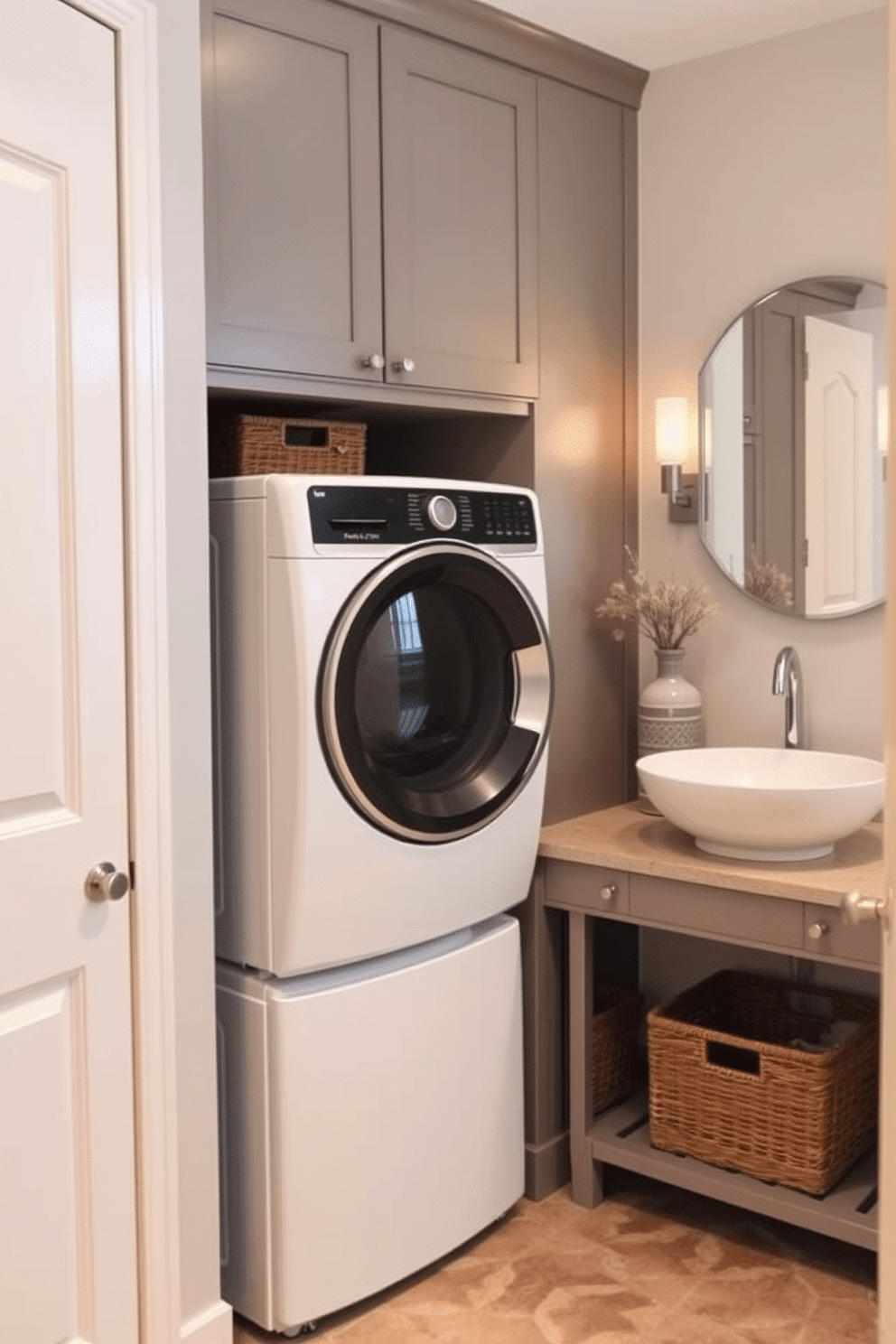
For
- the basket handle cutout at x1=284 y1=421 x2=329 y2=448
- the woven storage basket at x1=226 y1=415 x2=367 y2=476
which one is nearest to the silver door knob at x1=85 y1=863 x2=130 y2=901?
the woven storage basket at x1=226 y1=415 x2=367 y2=476

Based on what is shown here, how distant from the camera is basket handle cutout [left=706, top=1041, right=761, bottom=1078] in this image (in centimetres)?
297

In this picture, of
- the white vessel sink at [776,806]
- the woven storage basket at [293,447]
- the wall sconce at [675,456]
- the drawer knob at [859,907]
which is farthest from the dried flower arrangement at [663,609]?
the drawer knob at [859,907]

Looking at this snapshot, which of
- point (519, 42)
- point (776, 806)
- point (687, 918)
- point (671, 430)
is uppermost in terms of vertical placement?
point (519, 42)

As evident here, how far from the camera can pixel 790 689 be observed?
9.93ft

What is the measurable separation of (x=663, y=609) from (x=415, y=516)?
830mm

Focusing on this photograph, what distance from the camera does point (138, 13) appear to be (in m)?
2.10

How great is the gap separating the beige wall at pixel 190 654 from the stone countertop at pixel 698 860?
0.88m

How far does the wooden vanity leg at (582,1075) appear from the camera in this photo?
2.94 m

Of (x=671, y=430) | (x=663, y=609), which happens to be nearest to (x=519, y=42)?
(x=671, y=430)

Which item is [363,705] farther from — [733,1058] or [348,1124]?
[733,1058]

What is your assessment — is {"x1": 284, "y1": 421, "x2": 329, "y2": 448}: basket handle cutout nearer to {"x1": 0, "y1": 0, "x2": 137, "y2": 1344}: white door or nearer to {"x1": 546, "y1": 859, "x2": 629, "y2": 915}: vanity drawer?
{"x1": 0, "y1": 0, "x2": 137, "y2": 1344}: white door

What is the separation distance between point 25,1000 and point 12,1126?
174 mm

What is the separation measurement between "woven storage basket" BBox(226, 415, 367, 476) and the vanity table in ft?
2.91

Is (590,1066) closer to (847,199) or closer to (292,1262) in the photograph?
(292,1262)
